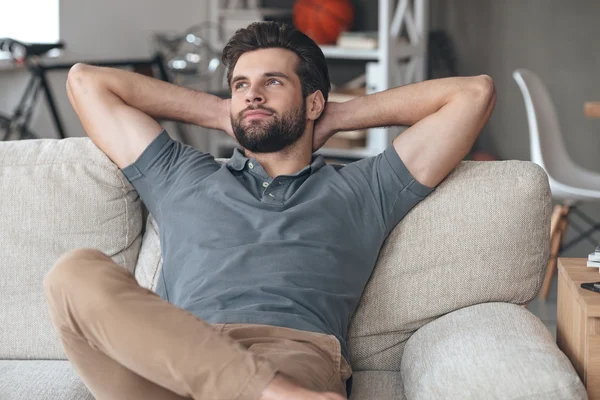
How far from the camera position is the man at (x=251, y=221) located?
64.5 inches

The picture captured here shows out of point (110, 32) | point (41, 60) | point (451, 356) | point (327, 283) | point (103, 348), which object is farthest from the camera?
point (110, 32)

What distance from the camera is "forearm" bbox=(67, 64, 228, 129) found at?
2346 mm

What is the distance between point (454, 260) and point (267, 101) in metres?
Answer: 0.60

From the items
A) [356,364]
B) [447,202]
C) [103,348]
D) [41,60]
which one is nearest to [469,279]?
[447,202]

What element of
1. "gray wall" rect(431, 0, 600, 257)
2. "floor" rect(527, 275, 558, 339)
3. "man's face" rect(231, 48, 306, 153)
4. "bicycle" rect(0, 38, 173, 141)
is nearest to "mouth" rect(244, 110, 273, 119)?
"man's face" rect(231, 48, 306, 153)

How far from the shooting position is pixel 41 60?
475 centimetres

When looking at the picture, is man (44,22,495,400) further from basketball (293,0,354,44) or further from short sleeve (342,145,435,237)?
basketball (293,0,354,44)

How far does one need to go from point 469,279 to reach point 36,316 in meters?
1.01

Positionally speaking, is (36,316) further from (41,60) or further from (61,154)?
(41,60)

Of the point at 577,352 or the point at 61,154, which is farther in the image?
the point at 61,154

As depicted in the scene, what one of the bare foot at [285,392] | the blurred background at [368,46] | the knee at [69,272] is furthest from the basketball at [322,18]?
A: the bare foot at [285,392]

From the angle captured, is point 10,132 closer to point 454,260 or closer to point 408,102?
point 408,102

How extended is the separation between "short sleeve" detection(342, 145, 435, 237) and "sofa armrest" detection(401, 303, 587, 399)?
0.27 metres

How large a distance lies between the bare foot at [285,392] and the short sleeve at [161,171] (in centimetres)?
74
